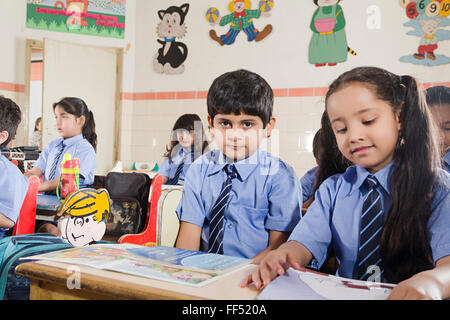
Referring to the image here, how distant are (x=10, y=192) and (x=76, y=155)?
141 centimetres

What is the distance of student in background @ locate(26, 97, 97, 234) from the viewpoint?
3.14 m

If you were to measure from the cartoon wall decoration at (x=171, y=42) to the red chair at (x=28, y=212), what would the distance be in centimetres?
358

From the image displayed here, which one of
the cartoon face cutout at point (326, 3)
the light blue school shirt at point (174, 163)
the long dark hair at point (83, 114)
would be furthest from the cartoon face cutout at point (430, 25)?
the long dark hair at point (83, 114)

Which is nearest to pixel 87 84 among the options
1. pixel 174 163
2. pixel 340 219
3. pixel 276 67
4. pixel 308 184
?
pixel 174 163

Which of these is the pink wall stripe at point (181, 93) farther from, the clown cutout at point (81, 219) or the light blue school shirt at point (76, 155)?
the clown cutout at point (81, 219)

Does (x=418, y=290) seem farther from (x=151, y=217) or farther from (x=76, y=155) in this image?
(x=76, y=155)

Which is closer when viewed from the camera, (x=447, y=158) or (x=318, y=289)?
(x=318, y=289)

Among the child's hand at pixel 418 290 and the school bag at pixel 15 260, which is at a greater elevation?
the child's hand at pixel 418 290

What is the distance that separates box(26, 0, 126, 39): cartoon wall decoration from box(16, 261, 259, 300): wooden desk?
207 inches

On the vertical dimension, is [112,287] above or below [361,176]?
below

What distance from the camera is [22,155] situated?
3.48m

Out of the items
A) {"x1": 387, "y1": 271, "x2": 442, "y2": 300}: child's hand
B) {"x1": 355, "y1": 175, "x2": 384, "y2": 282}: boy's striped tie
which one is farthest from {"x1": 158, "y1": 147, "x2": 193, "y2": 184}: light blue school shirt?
{"x1": 387, "y1": 271, "x2": 442, "y2": 300}: child's hand

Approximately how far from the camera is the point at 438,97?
1.98 m

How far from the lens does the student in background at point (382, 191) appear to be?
96cm
